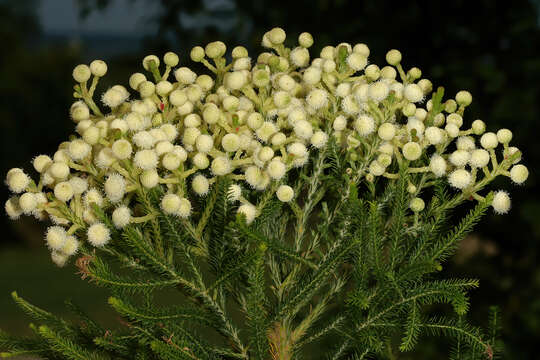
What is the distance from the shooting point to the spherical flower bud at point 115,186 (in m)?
0.72

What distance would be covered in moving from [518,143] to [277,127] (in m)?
1.48

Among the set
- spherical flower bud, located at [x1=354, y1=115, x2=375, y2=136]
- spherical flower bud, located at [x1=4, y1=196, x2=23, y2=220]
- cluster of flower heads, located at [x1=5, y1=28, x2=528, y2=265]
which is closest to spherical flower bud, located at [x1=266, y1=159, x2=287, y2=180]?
cluster of flower heads, located at [x1=5, y1=28, x2=528, y2=265]

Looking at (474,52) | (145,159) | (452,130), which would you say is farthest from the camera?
(474,52)

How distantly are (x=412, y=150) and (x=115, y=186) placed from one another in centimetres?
34

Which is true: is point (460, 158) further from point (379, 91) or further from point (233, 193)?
point (233, 193)

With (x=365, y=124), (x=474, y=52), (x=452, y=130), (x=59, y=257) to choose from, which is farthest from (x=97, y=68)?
(x=474, y=52)

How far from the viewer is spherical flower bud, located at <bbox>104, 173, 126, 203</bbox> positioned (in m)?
0.72

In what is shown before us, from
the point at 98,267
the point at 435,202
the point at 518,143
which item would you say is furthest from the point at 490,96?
the point at 98,267

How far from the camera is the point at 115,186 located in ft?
2.37

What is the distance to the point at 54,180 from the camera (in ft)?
2.60

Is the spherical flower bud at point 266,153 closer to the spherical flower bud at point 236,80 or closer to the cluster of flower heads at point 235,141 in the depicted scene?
the cluster of flower heads at point 235,141

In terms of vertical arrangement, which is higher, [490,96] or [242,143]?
[490,96]

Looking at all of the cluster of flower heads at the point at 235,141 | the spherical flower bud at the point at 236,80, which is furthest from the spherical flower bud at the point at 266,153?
the spherical flower bud at the point at 236,80

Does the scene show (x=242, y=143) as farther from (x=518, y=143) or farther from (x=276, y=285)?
(x=518, y=143)
